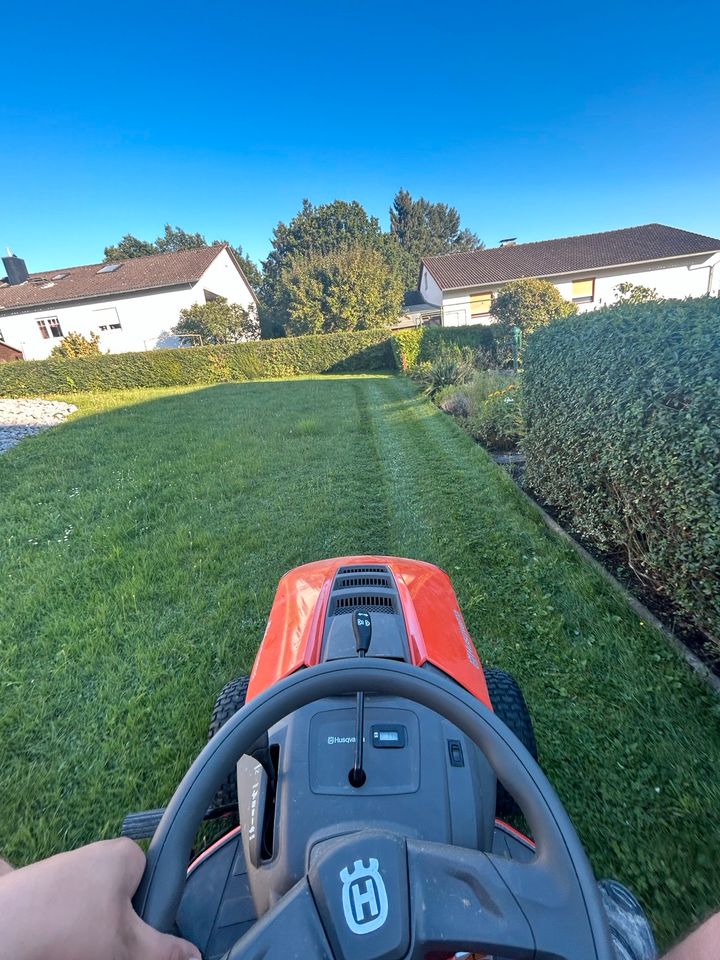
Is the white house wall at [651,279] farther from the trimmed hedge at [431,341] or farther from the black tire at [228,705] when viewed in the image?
the black tire at [228,705]

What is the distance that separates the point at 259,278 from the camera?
144 ft

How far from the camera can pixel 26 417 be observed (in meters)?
9.05

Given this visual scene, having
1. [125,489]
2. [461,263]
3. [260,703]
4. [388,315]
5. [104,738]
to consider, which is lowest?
[104,738]

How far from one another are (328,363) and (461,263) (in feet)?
43.1

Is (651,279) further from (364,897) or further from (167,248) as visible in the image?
(167,248)

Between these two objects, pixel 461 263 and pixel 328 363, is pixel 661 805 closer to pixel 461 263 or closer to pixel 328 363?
pixel 328 363

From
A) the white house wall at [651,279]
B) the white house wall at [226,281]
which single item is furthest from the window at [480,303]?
the white house wall at [226,281]

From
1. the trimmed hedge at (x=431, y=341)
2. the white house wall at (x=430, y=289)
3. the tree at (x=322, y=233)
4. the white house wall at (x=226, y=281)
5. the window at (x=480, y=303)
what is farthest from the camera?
the tree at (x=322, y=233)

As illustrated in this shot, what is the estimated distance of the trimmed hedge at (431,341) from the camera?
1620 cm

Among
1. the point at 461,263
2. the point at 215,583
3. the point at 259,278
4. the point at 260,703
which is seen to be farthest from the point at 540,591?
the point at 259,278

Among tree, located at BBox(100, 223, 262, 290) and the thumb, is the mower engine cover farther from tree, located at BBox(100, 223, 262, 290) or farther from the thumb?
tree, located at BBox(100, 223, 262, 290)

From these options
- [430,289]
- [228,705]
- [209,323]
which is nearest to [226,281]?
[209,323]

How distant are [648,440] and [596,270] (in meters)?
26.3

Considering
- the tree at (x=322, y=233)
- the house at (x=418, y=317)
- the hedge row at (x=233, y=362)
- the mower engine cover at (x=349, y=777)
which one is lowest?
the mower engine cover at (x=349, y=777)
